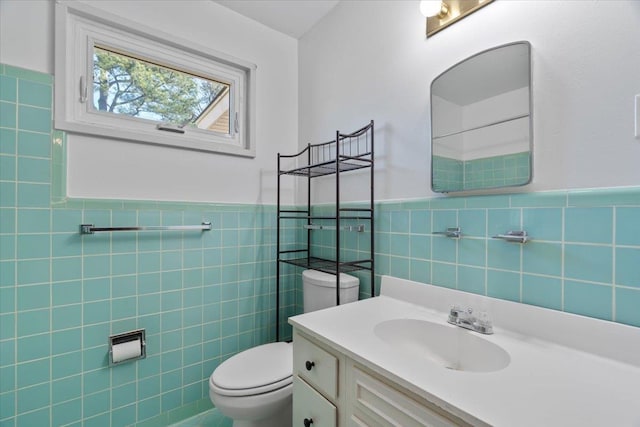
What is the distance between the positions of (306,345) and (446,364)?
19.7 inches

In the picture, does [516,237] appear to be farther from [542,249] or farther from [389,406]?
[389,406]

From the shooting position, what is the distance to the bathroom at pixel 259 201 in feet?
2.76

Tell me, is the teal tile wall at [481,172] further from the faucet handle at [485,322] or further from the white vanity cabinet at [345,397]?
the white vanity cabinet at [345,397]

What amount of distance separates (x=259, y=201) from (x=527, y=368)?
1588mm

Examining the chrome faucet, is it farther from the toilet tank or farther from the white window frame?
the white window frame

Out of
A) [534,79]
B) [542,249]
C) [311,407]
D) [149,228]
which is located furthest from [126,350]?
[534,79]

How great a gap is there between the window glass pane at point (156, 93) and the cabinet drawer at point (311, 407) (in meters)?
1.53

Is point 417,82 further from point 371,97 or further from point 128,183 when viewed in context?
point 128,183

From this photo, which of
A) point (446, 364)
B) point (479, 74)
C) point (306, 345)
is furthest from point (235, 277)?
point (479, 74)

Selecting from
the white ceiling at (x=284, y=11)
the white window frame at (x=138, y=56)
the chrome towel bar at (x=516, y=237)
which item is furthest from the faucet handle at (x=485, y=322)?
the white ceiling at (x=284, y=11)

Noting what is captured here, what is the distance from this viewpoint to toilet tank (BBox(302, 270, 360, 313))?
58.0 inches

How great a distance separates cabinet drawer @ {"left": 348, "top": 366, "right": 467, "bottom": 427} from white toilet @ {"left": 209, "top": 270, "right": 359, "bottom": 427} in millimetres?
549

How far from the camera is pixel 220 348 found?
5.73 ft

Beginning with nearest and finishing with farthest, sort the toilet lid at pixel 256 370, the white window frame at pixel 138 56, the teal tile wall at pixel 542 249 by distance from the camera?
the teal tile wall at pixel 542 249, the toilet lid at pixel 256 370, the white window frame at pixel 138 56
